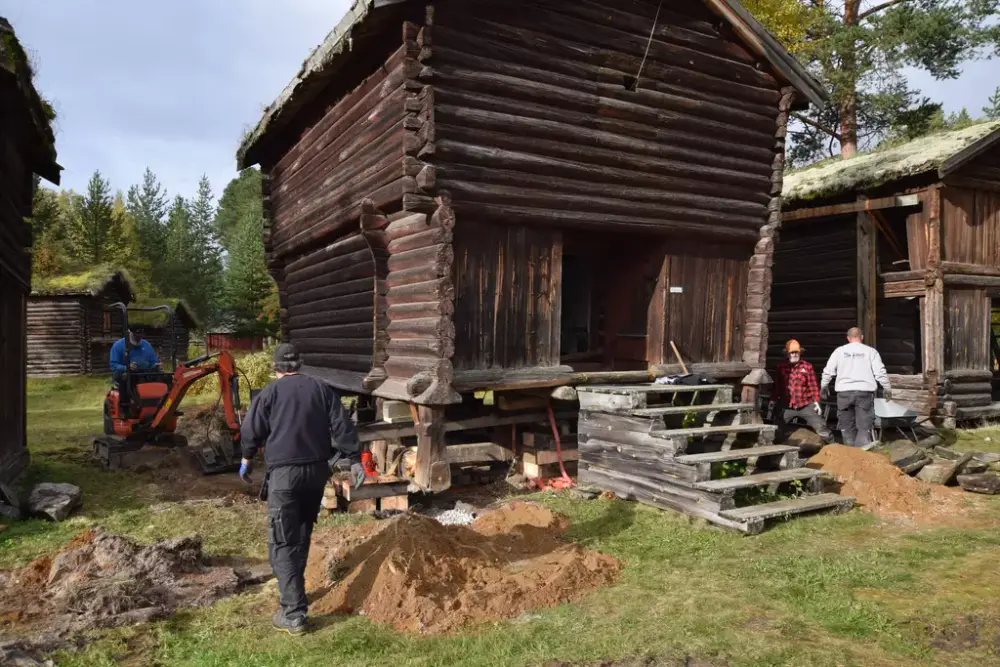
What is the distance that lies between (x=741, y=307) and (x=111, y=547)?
31.0ft

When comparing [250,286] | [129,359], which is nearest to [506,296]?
[129,359]

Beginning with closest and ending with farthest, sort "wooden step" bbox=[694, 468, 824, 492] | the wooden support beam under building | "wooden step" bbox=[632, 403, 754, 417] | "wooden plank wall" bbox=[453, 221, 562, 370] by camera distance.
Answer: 1. "wooden step" bbox=[694, 468, 824, 492]
2. "wooden step" bbox=[632, 403, 754, 417]
3. "wooden plank wall" bbox=[453, 221, 562, 370]
4. the wooden support beam under building

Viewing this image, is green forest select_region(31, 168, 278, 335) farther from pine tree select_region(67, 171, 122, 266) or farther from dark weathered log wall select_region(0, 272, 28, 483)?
dark weathered log wall select_region(0, 272, 28, 483)

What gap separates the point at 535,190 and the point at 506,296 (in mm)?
1476

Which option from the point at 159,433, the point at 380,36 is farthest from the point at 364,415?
the point at 380,36

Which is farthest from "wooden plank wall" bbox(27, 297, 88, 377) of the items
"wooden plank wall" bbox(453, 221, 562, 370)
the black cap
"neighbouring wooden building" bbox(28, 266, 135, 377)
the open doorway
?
the black cap

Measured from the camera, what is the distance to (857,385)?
1041cm

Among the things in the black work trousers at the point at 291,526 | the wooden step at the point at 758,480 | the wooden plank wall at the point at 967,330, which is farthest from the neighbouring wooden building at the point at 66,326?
the wooden plank wall at the point at 967,330

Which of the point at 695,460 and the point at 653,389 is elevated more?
the point at 653,389

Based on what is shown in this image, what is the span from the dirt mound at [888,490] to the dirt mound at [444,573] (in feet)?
12.4

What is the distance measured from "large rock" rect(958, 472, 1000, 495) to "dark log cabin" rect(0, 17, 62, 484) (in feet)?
Result: 39.2

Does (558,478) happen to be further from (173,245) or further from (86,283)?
(173,245)

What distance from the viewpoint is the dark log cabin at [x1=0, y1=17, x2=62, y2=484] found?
8.58 metres

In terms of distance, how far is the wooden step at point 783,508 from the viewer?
689 cm
